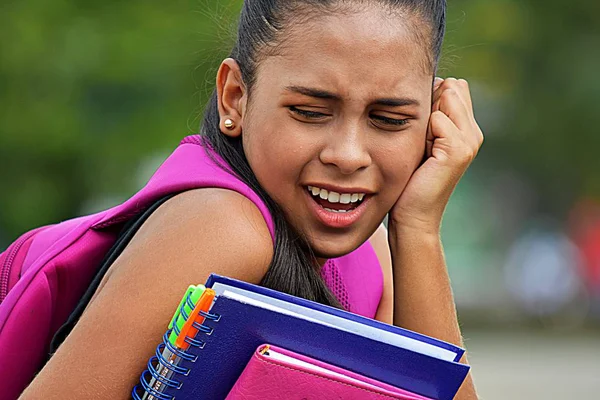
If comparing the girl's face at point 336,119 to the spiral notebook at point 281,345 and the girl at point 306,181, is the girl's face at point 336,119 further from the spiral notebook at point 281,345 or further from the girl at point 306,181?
the spiral notebook at point 281,345

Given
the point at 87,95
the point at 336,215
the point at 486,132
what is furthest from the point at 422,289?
the point at 486,132

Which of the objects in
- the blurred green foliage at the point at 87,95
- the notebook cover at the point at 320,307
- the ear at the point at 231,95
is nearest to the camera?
the notebook cover at the point at 320,307

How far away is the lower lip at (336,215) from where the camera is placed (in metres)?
2.62

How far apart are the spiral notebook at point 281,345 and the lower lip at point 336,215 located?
0.46 meters

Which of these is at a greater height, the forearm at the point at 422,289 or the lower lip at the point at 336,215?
the lower lip at the point at 336,215

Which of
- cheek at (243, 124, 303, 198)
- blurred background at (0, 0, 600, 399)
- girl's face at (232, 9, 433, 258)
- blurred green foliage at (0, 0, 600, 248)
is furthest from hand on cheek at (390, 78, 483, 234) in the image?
blurred green foliage at (0, 0, 600, 248)

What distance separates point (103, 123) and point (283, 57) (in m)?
8.55

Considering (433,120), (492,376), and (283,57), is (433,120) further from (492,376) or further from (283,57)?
(492,376)

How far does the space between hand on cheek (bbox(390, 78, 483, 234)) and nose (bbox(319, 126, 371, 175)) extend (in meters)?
0.35

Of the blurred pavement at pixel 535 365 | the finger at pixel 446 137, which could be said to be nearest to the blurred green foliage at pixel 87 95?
the blurred pavement at pixel 535 365

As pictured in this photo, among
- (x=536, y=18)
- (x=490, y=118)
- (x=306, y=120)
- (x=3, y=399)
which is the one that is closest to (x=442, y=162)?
(x=306, y=120)

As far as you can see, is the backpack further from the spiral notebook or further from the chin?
the spiral notebook

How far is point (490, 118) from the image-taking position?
67.2 ft

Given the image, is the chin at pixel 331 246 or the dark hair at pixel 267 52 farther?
the chin at pixel 331 246
